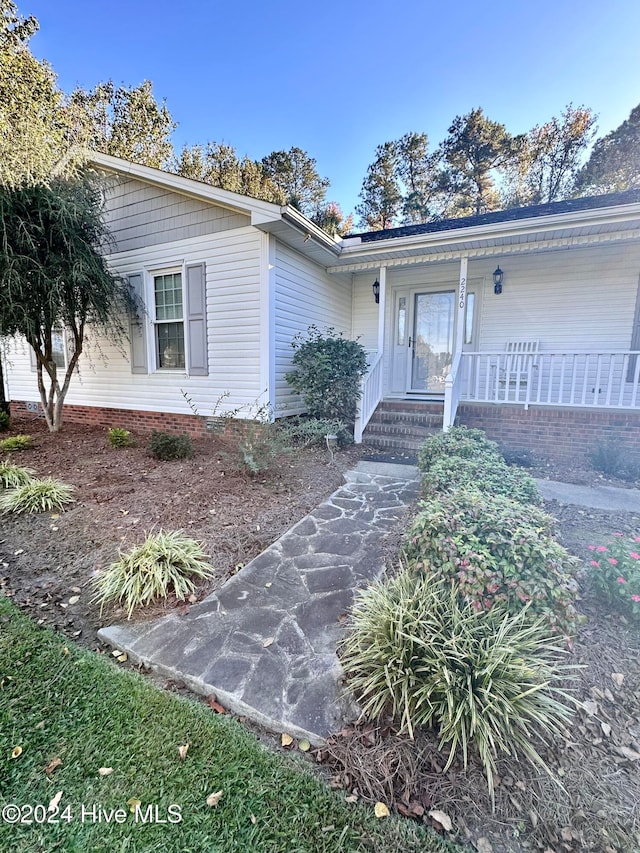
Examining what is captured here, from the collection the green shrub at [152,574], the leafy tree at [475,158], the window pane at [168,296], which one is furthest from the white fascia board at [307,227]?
the leafy tree at [475,158]

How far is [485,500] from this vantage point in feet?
8.21

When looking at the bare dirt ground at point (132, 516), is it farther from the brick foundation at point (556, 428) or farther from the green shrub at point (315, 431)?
the brick foundation at point (556, 428)

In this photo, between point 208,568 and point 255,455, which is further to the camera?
point 255,455

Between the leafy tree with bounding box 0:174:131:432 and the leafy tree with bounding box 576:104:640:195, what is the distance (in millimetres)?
17990

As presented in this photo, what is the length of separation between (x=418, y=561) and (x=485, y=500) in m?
0.63

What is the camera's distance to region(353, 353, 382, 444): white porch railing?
6246 millimetres

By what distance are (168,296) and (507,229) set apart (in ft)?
18.8

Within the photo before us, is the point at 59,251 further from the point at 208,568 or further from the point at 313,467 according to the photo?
the point at 208,568

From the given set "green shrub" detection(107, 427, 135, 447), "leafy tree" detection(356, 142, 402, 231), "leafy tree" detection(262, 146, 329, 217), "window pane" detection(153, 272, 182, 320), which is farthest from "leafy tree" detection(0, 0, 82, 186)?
"leafy tree" detection(356, 142, 402, 231)

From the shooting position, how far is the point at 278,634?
219cm

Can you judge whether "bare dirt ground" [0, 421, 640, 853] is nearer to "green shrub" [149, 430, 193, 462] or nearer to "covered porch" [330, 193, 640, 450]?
"green shrub" [149, 430, 193, 462]

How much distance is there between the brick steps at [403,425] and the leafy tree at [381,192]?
47.5ft

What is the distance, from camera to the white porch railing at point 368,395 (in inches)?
246

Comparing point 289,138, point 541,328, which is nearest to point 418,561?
point 541,328
